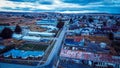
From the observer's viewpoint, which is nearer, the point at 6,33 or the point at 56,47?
the point at 56,47

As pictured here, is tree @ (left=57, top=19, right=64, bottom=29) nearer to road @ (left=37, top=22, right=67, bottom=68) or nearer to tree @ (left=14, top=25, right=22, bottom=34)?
road @ (left=37, top=22, right=67, bottom=68)

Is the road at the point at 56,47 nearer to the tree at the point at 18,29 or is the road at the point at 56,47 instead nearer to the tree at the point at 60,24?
the tree at the point at 60,24

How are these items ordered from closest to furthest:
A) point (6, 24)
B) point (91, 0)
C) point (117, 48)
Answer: point (117, 48), point (91, 0), point (6, 24)

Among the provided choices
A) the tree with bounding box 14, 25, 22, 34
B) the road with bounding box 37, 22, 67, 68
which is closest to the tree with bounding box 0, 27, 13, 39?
the tree with bounding box 14, 25, 22, 34

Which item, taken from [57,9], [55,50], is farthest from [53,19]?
[55,50]

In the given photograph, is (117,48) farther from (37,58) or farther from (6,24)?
(6,24)

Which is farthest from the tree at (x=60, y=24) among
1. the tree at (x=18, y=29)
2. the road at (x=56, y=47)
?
the tree at (x=18, y=29)

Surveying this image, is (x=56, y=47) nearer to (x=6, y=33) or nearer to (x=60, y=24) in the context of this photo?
(x=60, y=24)

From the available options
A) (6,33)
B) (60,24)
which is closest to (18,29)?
(6,33)
